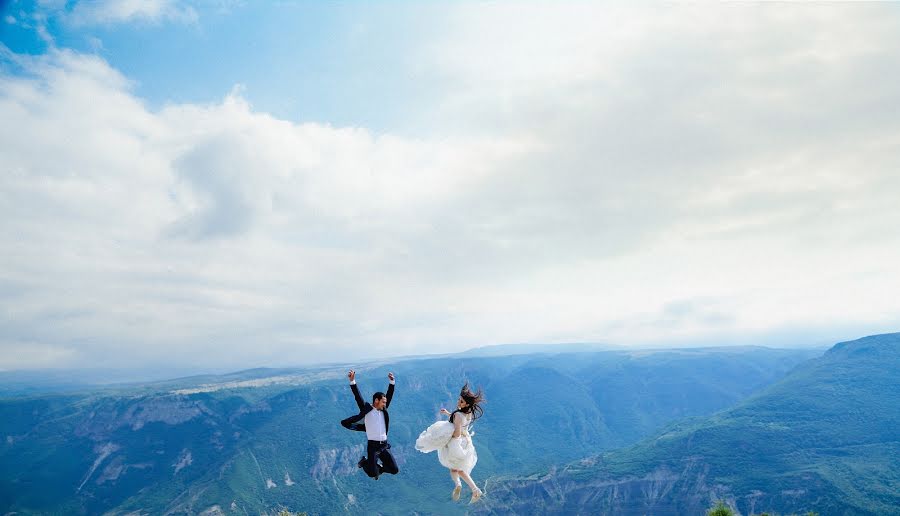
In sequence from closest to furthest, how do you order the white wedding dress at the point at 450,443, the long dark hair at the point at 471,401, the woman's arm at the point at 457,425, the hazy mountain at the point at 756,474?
the long dark hair at the point at 471,401
the woman's arm at the point at 457,425
the white wedding dress at the point at 450,443
the hazy mountain at the point at 756,474

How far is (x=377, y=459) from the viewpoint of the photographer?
17.5m

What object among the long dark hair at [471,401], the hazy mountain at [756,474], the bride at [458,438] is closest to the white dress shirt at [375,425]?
the bride at [458,438]

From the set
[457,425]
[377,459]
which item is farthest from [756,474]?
[377,459]

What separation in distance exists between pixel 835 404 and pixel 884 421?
57.4 ft

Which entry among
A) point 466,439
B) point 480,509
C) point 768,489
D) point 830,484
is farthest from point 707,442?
point 466,439

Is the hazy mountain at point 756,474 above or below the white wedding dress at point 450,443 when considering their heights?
below

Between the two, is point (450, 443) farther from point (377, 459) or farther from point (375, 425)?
point (375, 425)

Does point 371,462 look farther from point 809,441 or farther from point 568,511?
point 809,441

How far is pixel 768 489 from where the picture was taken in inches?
6142

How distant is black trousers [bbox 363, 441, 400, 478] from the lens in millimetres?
17306

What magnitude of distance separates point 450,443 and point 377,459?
8.53ft

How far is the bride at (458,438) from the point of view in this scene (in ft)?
56.6

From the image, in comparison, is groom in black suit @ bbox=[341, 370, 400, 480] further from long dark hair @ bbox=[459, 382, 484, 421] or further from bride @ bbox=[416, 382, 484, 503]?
long dark hair @ bbox=[459, 382, 484, 421]

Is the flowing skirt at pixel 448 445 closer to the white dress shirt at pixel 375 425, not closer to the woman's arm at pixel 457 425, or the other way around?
the woman's arm at pixel 457 425
